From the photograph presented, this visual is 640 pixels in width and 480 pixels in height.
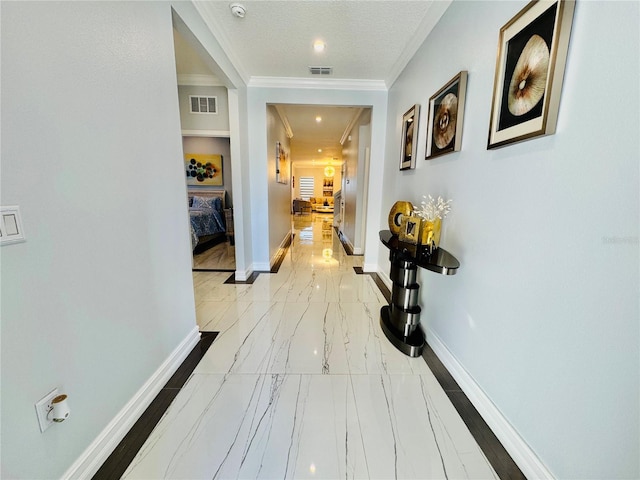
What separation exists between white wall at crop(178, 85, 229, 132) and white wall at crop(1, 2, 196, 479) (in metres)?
2.13

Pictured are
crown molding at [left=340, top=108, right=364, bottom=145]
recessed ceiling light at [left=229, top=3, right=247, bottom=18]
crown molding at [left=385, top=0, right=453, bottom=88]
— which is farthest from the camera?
crown molding at [left=340, top=108, right=364, bottom=145]

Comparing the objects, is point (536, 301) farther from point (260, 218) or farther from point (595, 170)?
point (260, 218)

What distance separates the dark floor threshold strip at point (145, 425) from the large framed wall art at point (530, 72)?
7.29 ft

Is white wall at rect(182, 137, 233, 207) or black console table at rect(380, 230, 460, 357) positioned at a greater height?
white wall at rect(182, 137, 233, 207)

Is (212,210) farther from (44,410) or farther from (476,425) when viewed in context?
(476,425)

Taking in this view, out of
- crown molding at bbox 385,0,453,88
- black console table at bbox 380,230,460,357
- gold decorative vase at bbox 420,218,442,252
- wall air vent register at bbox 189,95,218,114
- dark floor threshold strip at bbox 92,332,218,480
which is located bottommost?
dark floor threshold strip at bbox 92,332,218,480

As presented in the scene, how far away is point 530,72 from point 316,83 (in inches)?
109

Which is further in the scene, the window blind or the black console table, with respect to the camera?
the window blind

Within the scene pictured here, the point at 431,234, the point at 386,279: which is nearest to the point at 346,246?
the point at 386,279

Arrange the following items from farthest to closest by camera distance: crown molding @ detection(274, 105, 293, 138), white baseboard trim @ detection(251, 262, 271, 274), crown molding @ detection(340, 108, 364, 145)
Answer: crown molding @ detection(340, 108, 364, 145), crown molding @ detection(274, 105, 293, 138), white baseboard trim @ detection(251, 262, 271, 274)

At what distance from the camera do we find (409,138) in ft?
8.53

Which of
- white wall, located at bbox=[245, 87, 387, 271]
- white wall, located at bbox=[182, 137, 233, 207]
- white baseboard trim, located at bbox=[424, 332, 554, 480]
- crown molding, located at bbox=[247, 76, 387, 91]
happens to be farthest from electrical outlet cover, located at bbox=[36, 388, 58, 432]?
white wall, located at bbox=[182, 137, 233, 207]

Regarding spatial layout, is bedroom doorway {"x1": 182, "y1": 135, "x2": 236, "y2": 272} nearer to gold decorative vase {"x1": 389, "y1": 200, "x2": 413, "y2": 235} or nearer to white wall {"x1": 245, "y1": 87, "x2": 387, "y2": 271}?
white wall {"x1": 245, "y1": 87, "x2": 387, "y2": 271}

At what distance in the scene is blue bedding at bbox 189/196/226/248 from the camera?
4.61 meters
